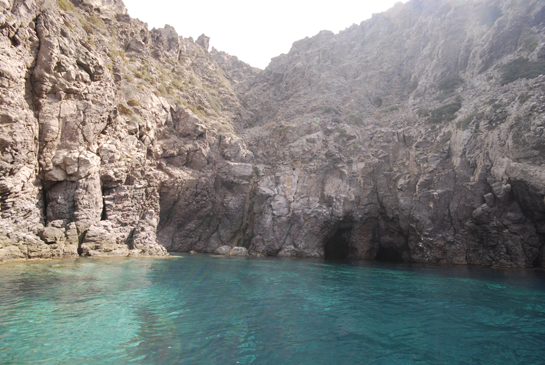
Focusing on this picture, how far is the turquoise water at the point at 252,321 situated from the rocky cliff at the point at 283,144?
10095mm

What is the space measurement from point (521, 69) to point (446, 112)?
8683 mm

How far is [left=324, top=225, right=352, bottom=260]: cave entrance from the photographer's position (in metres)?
39.6

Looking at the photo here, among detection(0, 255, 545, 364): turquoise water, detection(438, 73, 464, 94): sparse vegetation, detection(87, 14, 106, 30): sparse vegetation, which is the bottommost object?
detection(0, 255, 545, 364): turquoise water

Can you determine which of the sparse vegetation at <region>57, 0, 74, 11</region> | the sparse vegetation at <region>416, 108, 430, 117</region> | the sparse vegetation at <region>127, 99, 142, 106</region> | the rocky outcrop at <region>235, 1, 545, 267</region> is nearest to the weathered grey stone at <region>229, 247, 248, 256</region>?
Answer: the rocky outcrop at <region>235, 1, 545, 267</region>

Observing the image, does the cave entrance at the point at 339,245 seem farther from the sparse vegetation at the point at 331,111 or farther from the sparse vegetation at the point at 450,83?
the sparse vegetation at the point at 450,83

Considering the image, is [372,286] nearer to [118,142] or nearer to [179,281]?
[179,281]

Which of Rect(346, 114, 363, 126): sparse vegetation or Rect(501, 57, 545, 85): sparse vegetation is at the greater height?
Rect(501, 57, 545, 85): sparse vegetation

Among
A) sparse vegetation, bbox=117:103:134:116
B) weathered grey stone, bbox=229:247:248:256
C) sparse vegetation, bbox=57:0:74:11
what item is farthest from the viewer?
weathered grey stone, bbox=229:247:248:256

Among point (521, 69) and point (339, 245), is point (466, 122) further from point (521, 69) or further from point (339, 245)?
point (339, 245)

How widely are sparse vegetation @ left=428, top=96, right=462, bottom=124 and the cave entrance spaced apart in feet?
59.1

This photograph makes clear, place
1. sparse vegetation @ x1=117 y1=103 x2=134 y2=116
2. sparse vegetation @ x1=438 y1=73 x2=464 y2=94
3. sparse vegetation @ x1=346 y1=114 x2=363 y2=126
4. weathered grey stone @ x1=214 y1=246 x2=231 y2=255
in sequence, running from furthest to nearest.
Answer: sparse vegetation @ x1=346 y1=114 x2=363 y2=126 < sparse vegetation @ x1=438 y1=73 x2=464 y2=94 < weathered grey stone @ x1=214 y1=246 x2=231 y2=255 < sparse vegetation @ x1=117 y1=103 x2=134 y2=116

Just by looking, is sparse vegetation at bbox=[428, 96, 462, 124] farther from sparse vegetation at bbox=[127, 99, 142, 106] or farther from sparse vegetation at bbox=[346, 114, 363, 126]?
sparse vegetation at bbox=[127, 99, 142, 106]

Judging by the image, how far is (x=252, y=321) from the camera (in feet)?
32.6

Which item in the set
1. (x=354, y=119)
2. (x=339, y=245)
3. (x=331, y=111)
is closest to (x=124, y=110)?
(x=339, y=245)
